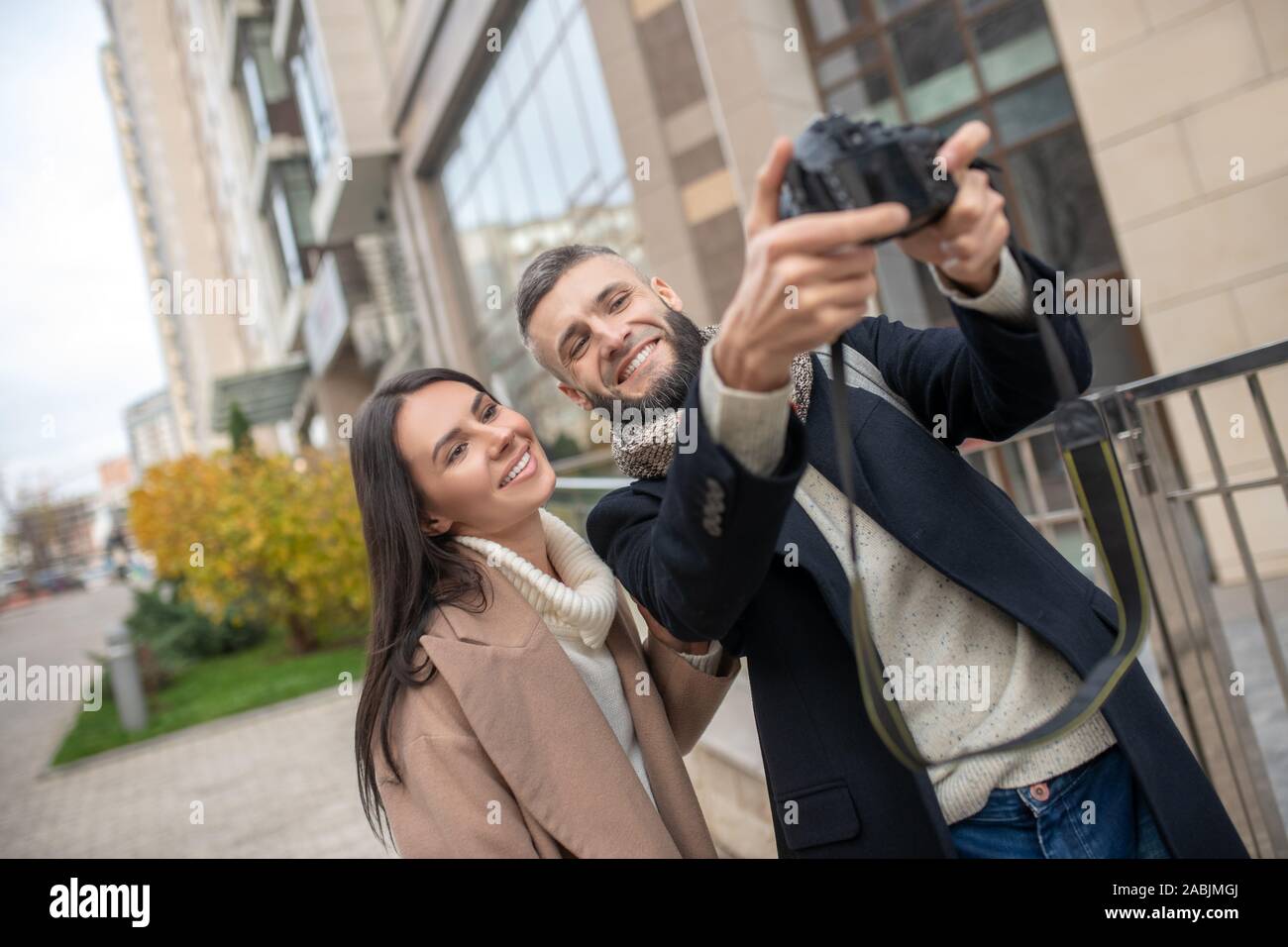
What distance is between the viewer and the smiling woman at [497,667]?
1.53m

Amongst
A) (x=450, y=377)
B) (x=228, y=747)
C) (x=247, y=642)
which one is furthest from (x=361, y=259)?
(x=450, y=377)

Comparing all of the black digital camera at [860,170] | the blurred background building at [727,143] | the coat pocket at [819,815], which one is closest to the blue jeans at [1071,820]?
the coat pocket at [819,815]

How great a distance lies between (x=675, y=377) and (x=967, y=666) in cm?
62

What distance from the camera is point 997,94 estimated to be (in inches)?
336

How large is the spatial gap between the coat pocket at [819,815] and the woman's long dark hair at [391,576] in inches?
23.0

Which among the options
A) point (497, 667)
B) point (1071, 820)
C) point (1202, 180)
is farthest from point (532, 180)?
point (1071, 820)

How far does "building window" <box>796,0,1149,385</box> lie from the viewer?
8062mm

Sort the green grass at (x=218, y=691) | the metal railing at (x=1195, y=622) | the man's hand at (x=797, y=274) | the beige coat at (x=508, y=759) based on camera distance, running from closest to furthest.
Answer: the man's hand at (x=797, y=274)
the beige coat at (x=508, y=759)
the metal railing at (x=1195, y=622)
the green grass at (x=218, y=691)

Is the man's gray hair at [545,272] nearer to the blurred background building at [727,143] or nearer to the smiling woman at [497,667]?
the smiling woman at [497,667]

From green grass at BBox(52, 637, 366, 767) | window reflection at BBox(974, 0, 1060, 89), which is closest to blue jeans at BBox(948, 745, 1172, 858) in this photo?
window reflection at BBox(974, 0, 1060, 89)

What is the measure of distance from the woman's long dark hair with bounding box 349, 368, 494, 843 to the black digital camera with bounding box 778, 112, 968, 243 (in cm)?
88

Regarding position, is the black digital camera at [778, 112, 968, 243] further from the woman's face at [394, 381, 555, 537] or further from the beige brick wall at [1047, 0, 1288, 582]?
the beige brick wall at [1047, 0, 1288, 582]

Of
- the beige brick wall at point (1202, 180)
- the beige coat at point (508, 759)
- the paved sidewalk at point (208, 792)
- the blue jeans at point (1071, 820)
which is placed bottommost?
the paved sidewalk at point (208, 792)
